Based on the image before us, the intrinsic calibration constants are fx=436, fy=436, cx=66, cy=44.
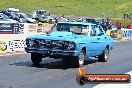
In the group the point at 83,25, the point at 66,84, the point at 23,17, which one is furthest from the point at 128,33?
the point at 66,84

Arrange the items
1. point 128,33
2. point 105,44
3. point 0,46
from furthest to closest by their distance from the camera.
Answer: point 128,33
point 0,46
point 105,44

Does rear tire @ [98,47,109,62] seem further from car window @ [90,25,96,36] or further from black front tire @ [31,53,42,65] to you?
black front tire @ [31,53,42,65]

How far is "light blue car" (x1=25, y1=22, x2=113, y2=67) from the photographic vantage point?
1469 centimetres

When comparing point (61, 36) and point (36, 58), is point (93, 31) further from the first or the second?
point (36, 58)

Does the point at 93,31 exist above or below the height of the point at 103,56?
above

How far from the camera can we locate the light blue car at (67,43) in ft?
48.2

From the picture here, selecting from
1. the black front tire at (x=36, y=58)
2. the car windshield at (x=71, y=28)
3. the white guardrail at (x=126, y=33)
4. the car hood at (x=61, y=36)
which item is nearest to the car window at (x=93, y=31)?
the car windshield at (x=71, y=28)

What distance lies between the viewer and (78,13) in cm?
8300

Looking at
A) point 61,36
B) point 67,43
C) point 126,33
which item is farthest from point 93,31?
point 126,33

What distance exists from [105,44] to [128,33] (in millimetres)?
28585

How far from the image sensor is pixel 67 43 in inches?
578

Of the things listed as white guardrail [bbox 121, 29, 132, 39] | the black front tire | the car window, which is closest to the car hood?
the black front tire

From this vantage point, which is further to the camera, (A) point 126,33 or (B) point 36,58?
(A) point 126,33

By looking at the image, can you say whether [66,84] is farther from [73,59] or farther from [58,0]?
[58,0]
